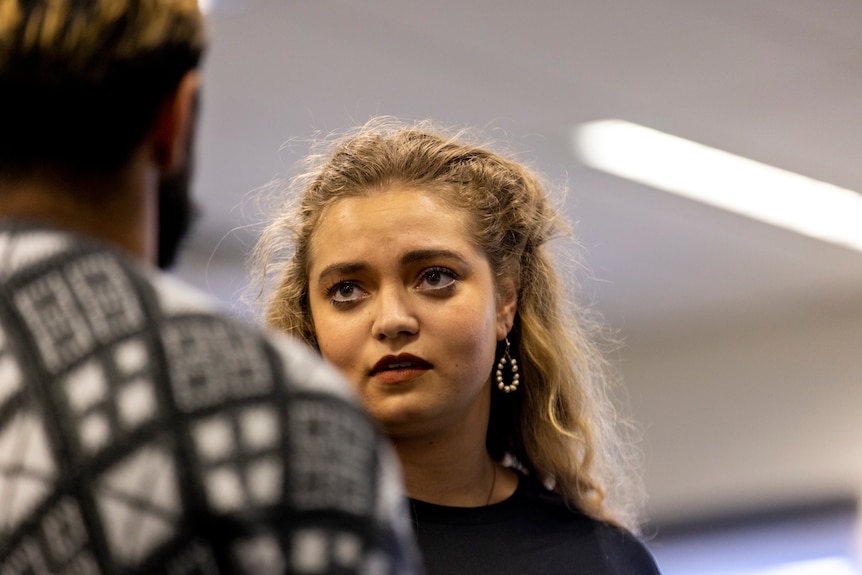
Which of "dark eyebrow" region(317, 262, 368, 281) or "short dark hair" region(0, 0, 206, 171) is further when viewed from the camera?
"dark eyebrow" region(317, 262, 368, 281)

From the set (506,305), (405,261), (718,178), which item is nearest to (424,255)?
(405,261)

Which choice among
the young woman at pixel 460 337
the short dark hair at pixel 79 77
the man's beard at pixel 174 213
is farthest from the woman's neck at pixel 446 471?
the short dark hair at pixel 79 77

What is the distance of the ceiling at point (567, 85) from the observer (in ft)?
12.2

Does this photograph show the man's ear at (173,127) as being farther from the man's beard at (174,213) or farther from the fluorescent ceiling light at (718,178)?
the fluorescent ceiling light at (718,178)

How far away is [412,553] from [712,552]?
18.8 ft

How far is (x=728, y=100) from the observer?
425cm

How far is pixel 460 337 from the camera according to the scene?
1907mm

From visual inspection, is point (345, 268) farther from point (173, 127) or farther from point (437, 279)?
point (173, 127)

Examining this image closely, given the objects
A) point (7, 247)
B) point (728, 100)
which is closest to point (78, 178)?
point (7, 247)

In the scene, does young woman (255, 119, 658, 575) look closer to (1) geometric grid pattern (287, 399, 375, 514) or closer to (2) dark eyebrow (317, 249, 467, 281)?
(2) dark eyebrow (317, 249, 467, 281)

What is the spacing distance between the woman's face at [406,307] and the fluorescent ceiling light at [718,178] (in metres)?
2.57

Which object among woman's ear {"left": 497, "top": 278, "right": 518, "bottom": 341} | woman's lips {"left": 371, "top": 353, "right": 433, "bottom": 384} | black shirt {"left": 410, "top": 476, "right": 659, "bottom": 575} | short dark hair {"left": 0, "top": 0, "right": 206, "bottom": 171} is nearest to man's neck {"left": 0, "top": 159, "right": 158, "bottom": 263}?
short dark hair {"left": 0, "top": 0, "right": 206, "bottom": 171}

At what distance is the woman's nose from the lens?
186 cm

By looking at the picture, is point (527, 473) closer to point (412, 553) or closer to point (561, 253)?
point (561, 253)
